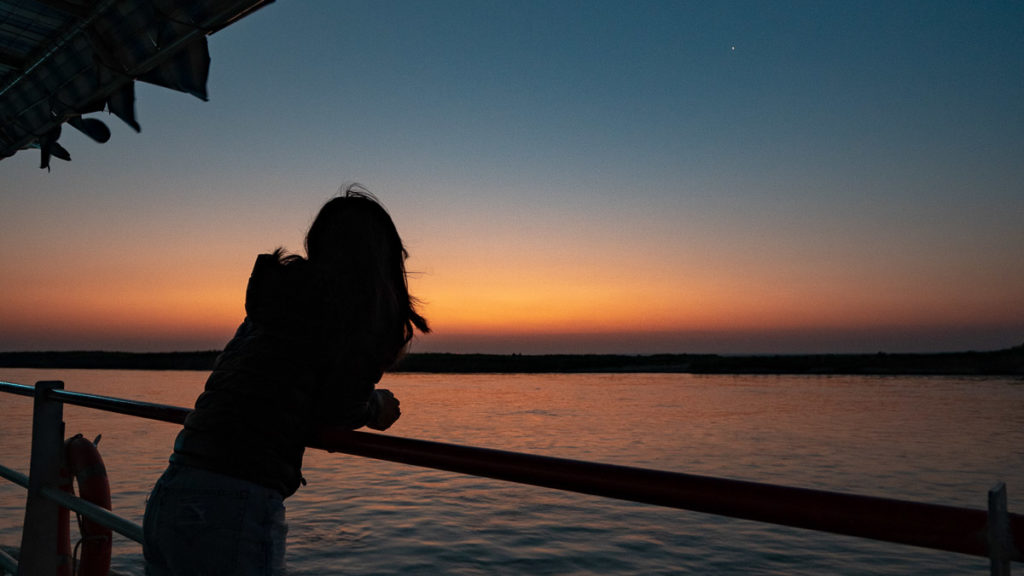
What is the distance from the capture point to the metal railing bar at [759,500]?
24.1 inches

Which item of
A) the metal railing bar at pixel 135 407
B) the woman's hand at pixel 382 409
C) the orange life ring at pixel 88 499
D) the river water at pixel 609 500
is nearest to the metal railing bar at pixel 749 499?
the woman's hand at pixel 382 409

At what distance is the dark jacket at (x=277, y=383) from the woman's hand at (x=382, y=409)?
0.16m

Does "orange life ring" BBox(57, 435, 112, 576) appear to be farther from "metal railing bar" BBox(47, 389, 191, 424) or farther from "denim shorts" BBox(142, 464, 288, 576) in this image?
"denim shorts" BBox(142, 464, 288, 576)

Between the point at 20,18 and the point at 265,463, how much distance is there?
2.62 meters

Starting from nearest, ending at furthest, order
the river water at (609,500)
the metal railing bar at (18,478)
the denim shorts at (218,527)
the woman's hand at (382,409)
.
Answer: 1. the denim shorts at (218,527)
2. the woman's hand at (382,409)
3. the metal railing bar at (18,478)
4. the river water at (609,500)

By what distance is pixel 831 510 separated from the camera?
686mm

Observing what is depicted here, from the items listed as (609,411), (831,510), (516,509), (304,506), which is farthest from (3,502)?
(609,411)

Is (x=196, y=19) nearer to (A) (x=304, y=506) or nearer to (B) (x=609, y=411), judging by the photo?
(A) (x=304, y=506)

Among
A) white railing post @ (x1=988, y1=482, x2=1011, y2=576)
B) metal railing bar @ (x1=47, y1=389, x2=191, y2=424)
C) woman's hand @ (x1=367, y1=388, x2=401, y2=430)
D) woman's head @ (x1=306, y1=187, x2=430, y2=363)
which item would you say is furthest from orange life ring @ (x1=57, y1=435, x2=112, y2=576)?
white railing post @ (x1=988, y1=482, x2=1011, y2=576)

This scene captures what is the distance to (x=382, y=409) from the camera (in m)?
1.55

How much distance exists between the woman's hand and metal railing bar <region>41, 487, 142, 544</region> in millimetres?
552

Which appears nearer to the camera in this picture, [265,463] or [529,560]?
[265,463]

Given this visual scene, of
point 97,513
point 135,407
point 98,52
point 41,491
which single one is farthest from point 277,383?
point 98,52

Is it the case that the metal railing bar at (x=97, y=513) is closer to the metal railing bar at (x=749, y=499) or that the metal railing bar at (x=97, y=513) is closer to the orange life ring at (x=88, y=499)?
the orange life ring at (x=88, y=499)
